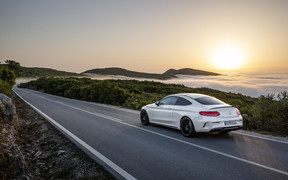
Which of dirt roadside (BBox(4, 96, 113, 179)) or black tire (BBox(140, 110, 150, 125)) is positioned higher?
black tire (BBox(140, 110, 150, 125))

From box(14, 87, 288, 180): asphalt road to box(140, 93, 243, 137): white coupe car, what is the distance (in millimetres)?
409

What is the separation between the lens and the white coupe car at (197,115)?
24.6 feet

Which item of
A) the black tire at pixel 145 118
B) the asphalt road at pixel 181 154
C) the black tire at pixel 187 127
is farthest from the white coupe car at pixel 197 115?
the black tire at pixel 145 118

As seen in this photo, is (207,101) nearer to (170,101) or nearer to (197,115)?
(197,115)

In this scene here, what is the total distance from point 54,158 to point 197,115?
15.5 ft

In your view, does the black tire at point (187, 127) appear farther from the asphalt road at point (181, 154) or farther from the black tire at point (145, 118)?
the black tire at point (145, 118)

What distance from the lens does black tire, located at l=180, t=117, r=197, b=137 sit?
25.8ft

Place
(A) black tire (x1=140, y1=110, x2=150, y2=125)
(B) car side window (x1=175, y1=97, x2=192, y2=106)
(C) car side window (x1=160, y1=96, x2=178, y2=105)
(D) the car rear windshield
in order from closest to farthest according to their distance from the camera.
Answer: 1. (D) the car rear windshield
2. (B) car side window (x1=175, y1=97, x2=192, y2=106)
3. (C) car side window (x1=160, y1=96, x2=178, y2=105)
4. (A) black tire (x1=140, y1=110, x2=150, y2=125)

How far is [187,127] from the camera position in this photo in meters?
8.13

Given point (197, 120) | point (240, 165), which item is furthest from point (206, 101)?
point (240, 165)

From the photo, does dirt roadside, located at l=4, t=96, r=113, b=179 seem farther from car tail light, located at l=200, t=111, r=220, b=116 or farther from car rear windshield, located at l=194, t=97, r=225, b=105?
car rear windshield, located at l=194, t=97, r=225, b=105

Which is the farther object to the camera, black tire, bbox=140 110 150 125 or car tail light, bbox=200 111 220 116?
black tire, bbox=140 110 150 125

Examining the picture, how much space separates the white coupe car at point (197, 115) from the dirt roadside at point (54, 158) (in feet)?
12.3

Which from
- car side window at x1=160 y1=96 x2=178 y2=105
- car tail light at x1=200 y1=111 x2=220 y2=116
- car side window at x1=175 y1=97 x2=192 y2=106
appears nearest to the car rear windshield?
car side window at x1=175 y1=97 x2=192 y2=106
